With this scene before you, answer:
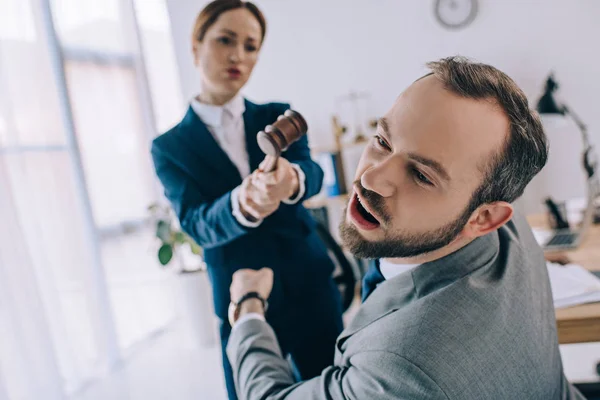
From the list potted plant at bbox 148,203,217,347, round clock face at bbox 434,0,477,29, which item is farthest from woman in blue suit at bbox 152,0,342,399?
round clock face at bbox 434,0,477,29

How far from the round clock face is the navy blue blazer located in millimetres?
2517

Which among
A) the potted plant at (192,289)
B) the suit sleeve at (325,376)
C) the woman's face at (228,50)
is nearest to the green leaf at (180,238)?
the potted plant at (192,289)

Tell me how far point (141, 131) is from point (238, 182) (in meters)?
2.53

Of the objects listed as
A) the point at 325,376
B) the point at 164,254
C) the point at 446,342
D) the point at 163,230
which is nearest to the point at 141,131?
the point at 163,230

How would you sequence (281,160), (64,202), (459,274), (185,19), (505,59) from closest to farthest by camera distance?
(459,274) < (281,160) < (64,202) < (505,59) < (185,19)

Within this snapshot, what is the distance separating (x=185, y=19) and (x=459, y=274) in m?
3.65

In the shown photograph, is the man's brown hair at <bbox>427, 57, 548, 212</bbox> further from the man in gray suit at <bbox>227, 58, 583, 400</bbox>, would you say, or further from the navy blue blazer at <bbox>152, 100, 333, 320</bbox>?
the navy blue blazer at <bbox>152, 100, 333, 320</bbox>

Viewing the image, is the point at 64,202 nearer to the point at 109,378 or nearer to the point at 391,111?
the point at 109,378

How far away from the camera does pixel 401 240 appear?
2.57ft

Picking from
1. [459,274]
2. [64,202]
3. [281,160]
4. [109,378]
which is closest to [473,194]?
[459,274]

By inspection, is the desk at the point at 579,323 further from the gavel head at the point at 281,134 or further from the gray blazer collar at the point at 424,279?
the gavel head at the point at 281,134

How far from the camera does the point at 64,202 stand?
2.62 metres

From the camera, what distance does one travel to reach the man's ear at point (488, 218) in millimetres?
783

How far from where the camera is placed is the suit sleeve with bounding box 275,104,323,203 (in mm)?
1080
